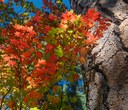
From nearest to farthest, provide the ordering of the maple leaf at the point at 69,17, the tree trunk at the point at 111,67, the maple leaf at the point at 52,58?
the tree trunk at the point at 111,67 < the maple leaf at the point at 69,17 < the maple leaf at the point at 52,58

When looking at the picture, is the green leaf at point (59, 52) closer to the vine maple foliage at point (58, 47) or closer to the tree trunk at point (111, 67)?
the vine maple foliage at point (58, 47)

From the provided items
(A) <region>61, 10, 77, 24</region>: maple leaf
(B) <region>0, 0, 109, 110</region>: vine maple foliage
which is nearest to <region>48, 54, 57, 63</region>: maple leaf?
(B) <region>0, 0, 109, 110</region>: vine maple foliage

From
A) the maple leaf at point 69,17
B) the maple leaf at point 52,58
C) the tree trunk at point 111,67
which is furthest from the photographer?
the maple leaf at point 52,58

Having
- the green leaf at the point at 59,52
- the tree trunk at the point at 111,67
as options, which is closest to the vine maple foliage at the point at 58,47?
the green leaf at the point at 59,52

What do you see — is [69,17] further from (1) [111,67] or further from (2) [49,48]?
(1) [111,67]

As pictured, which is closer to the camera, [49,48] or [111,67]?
[111,67]

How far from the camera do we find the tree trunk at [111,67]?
5221mm

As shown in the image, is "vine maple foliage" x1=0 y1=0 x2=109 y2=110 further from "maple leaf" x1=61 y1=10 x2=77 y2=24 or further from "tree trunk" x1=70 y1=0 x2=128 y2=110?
"tree trunk" x1=70 y1=0 x2=128 y2=110

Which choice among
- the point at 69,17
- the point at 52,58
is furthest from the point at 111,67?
the point at 69,17

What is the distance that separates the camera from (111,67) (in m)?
5.41

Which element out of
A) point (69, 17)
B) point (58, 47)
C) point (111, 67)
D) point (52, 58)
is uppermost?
point (69, 17)

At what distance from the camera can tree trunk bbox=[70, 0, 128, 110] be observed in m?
5.22

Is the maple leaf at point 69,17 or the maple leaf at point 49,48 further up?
the maple leaf at point 69,17

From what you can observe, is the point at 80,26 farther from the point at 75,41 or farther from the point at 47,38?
the point at 47,38
